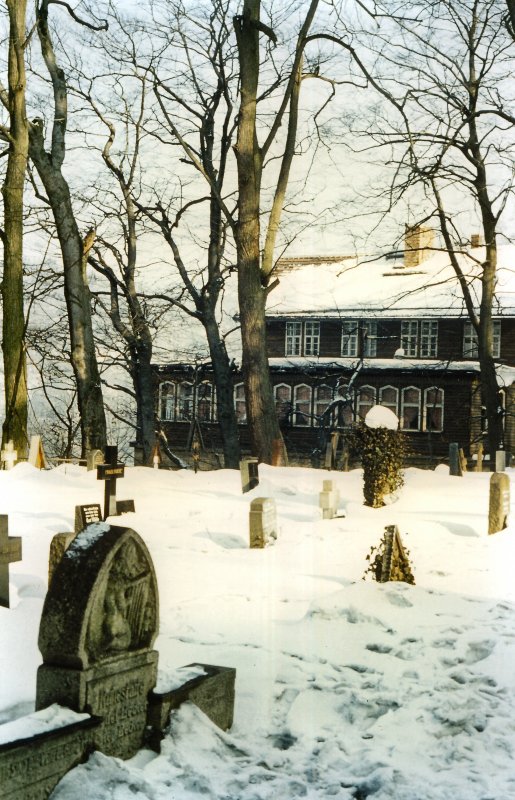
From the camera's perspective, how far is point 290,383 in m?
39.2

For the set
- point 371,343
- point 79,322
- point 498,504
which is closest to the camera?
point 498,504

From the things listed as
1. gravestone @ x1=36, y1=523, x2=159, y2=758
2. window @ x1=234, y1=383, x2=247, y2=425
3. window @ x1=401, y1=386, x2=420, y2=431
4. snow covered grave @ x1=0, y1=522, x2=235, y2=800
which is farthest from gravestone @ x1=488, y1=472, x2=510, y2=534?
window @ x1=234, y1=383, x2=247, y2=425

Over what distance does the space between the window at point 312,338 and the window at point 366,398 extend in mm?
3584

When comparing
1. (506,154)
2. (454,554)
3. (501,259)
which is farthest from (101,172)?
(454,554)

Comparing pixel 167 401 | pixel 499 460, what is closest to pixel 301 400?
pixel 167 401

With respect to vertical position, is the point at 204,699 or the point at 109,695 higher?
the point at 109,695

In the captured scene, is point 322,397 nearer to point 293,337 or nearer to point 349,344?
point 349,344

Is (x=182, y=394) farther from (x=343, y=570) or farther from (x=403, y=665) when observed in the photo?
(x=403, y=665)

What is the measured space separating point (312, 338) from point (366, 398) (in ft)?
14.2

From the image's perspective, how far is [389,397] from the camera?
3838cm

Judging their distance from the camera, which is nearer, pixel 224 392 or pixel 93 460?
pixel 93 460

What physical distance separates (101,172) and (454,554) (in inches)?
859

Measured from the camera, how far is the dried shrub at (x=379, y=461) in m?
14.6

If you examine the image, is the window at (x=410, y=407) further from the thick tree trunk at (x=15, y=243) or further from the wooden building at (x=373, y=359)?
the thick tree trunk at (x=15, y=243)
